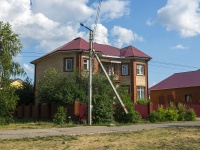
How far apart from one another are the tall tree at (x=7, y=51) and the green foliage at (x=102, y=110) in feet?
22.8

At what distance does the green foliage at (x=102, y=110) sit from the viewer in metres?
25.2

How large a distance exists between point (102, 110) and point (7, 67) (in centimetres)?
804

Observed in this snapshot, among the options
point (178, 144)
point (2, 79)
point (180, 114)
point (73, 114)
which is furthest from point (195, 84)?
point (178, 144)

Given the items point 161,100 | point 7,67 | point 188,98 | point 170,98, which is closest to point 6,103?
point 7,67

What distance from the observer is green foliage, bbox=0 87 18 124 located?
24.9m

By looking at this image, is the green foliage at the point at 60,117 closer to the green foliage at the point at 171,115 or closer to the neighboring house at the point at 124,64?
the green foliage at the point at 171,115

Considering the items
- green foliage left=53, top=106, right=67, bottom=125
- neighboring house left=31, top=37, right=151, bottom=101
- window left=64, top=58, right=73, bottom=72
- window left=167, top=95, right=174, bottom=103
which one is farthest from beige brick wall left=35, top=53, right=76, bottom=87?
window left=167, top=95, right=174, bottom=103

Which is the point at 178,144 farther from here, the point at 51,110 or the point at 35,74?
the point at 35,74

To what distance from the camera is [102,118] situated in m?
25.3

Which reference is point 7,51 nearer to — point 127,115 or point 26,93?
point 127,115

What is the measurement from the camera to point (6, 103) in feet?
81.5

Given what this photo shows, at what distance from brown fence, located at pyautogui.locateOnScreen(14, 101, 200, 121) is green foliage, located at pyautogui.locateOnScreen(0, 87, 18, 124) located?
4500 millimetres

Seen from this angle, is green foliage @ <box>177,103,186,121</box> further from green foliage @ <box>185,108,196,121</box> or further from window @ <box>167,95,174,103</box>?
window @ <box>167,95,174,103</box>

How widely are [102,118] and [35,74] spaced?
1917 cm
